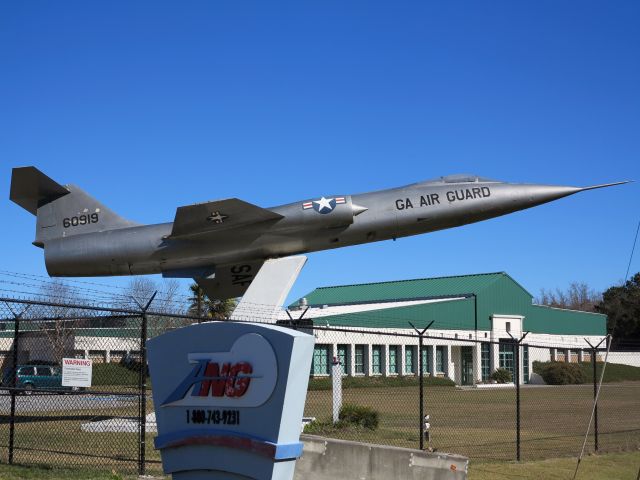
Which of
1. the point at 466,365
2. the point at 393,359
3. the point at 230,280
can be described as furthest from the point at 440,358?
the point at 230,280

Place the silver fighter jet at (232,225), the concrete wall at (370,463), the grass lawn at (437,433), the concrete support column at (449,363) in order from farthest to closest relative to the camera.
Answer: the concrete support column at (449,363)
the silver fighter jet at (232,225)
the grass lawn at (437,433)
the concrete wall at (370,463)

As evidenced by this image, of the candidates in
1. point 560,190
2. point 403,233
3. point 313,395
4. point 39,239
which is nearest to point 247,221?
point 403,233

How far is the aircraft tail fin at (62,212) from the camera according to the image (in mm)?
14531

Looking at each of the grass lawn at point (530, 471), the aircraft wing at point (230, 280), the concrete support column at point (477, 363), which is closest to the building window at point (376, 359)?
the concrete support column at point (477, 363)

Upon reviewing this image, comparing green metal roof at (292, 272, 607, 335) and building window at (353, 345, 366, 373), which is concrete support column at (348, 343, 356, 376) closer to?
building window at (353, 345, 366, 373)

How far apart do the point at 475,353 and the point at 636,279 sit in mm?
35838

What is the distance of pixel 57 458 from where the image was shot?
478 inches

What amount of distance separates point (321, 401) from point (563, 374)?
29952 mm

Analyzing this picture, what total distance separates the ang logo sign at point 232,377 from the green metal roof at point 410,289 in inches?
1990

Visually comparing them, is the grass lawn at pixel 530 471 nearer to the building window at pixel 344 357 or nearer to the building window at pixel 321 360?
the building window at pixel 321 360

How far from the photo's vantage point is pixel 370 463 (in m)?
10.4

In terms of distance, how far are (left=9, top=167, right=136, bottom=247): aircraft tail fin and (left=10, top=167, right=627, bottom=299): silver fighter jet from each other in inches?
0.7

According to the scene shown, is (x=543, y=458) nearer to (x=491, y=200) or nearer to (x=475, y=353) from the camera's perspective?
(x=491, y=200)

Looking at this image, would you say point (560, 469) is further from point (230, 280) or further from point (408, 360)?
point (408, 360)
